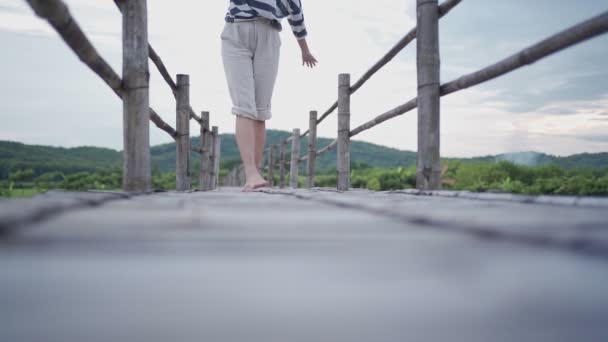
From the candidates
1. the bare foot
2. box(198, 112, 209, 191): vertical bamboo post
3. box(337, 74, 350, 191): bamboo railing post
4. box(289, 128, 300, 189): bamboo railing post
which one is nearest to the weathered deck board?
the bare foot

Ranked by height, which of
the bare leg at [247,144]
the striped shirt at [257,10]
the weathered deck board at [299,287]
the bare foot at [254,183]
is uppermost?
the striped shirt at [257,10]

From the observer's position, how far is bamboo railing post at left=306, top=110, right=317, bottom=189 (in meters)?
4.93

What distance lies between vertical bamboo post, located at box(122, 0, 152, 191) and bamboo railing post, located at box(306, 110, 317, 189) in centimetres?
337

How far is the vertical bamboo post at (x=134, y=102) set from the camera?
5.18 ft

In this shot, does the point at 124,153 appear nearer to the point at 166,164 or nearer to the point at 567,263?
the point at 567,263

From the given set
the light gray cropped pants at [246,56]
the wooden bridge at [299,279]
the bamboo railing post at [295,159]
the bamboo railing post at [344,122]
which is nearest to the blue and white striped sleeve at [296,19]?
the light gray cropped pants at [246,56]

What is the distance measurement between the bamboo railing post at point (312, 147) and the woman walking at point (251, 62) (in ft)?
8.06

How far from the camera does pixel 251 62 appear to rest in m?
2.41

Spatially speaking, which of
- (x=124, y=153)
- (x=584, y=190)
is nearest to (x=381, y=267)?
(x=124, y=153)

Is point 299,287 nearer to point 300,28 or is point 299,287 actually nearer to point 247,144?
point 247,144

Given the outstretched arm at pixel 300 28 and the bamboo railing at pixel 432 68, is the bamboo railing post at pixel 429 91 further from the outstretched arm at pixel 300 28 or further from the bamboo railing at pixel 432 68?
the outstretched arm at pixel 300 28

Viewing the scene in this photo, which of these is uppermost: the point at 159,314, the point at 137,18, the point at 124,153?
the point at 137,18

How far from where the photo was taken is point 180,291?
281 millimetres

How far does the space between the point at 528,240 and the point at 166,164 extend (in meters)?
22.4
